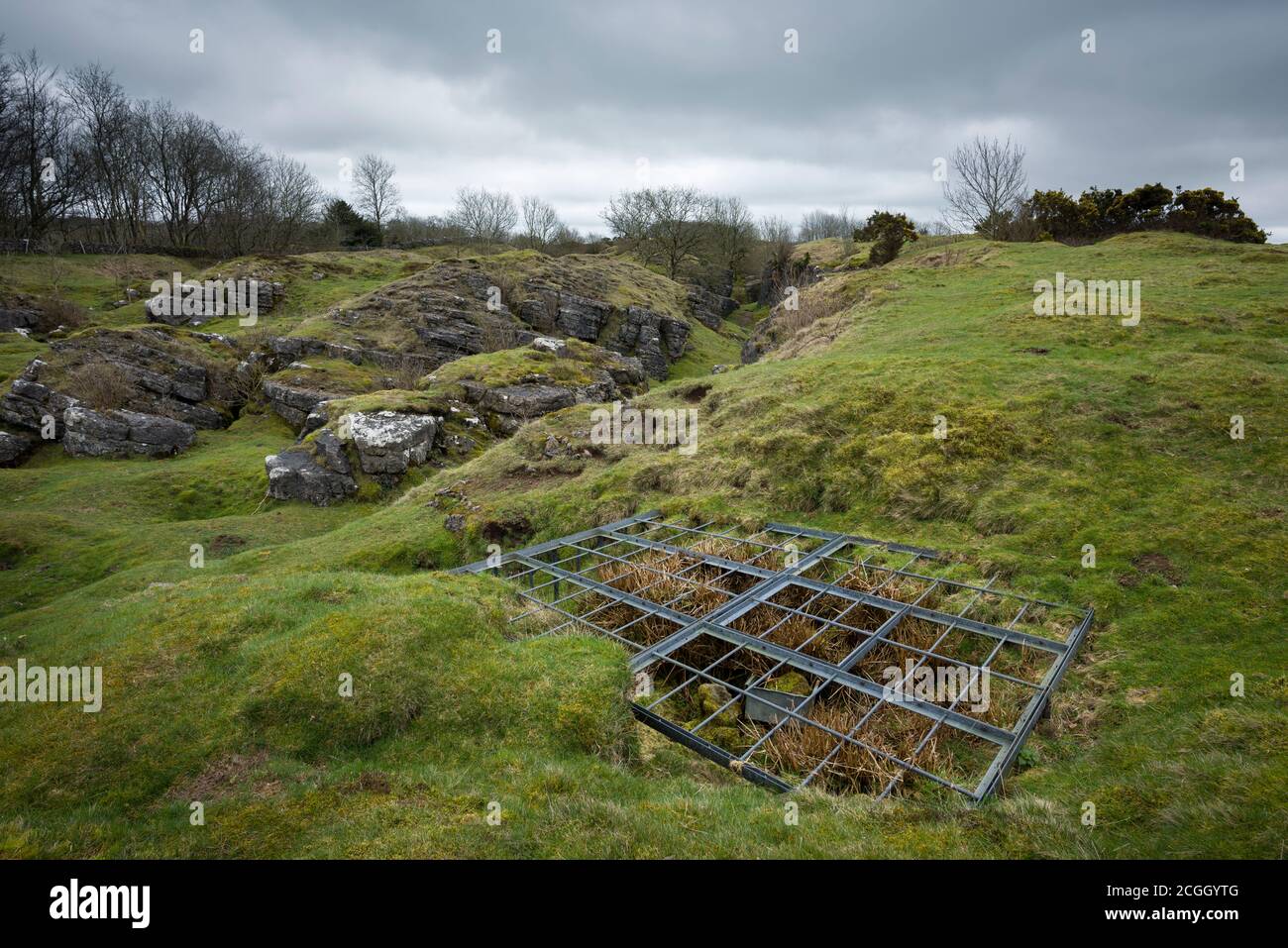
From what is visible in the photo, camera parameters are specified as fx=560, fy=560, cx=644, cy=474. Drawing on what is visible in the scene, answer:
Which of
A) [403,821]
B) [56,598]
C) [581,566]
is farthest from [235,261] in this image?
[403,821]

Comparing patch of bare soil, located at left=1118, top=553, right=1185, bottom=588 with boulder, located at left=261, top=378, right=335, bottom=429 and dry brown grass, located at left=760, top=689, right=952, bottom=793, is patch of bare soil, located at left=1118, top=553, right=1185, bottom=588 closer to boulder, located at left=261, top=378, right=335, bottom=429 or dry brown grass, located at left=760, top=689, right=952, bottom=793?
dry brown grass, located at left=760, top=689, right=952, bottom=793

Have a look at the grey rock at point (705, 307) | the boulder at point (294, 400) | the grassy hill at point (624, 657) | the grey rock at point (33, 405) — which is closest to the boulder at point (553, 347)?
the boulder at point (294, 400)

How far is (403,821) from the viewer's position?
4949 mm

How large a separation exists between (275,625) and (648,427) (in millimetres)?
13125

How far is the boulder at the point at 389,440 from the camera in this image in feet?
80.4

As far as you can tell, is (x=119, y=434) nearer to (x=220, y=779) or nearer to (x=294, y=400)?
(x=294, y=400)

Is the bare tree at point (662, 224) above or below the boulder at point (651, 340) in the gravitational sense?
above

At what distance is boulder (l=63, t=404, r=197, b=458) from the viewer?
89.2ft

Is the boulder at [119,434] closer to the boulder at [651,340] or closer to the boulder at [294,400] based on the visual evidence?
the boulder at [294,400]

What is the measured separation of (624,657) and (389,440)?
66.5ft

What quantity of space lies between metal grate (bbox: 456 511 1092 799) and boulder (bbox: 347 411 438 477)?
14003 mm

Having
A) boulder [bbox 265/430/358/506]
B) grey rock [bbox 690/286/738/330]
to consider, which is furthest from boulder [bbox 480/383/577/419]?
grey rock [bbox 690/286/738/330]

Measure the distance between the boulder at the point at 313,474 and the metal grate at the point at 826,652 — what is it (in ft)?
46.5
